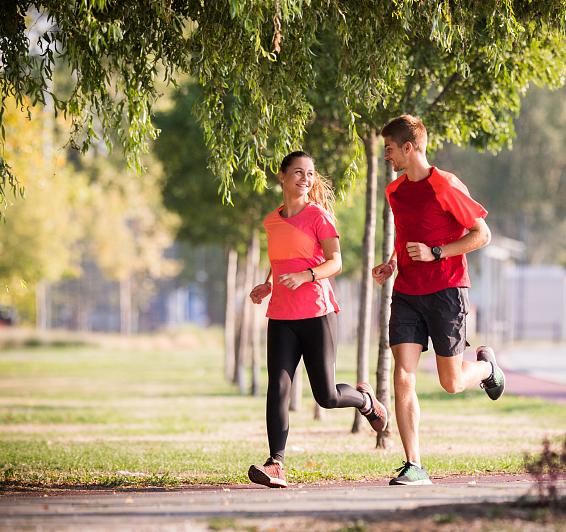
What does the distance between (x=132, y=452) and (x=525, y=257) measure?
61886mm

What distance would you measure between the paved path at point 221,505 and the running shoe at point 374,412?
4.51 ft

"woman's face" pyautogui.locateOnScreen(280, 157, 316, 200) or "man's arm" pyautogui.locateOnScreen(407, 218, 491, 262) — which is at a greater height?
"woman's face" pyautogui.locateOnScreen(280, 157, 316, 200)

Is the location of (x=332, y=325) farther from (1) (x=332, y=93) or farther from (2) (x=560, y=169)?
(2) (x=560, y=169)

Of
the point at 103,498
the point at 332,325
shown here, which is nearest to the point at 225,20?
the point at 332,325

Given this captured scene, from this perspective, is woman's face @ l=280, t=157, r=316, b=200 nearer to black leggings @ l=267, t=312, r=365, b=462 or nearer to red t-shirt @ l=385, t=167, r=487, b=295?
red t-shirt @ l=385, t=167, r=487, b=295

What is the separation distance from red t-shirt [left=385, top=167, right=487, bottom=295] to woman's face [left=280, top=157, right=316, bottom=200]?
0.65 meters

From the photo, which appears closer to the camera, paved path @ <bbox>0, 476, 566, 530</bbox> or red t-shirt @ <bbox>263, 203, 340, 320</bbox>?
paved path @ <bbox>0, 476, 566, 530</bbox>

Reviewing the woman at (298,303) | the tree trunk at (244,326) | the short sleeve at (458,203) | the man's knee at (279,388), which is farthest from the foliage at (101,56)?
the tree trunk at (244,326)

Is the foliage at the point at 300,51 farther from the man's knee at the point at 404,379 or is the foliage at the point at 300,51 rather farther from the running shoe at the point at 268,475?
the running shoe at the point at 268,475

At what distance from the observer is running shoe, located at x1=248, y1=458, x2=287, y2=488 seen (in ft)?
26.2

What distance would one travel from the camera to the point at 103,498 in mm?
7207

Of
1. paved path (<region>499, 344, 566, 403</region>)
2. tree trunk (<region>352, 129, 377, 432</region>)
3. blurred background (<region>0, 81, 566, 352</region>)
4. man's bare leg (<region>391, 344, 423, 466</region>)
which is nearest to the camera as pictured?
man's bare leg (<region>391, 344, 423, 466</region>)

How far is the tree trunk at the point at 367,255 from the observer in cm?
1323

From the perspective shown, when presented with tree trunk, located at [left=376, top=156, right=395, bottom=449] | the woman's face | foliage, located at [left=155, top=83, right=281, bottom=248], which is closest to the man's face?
the woman's face
